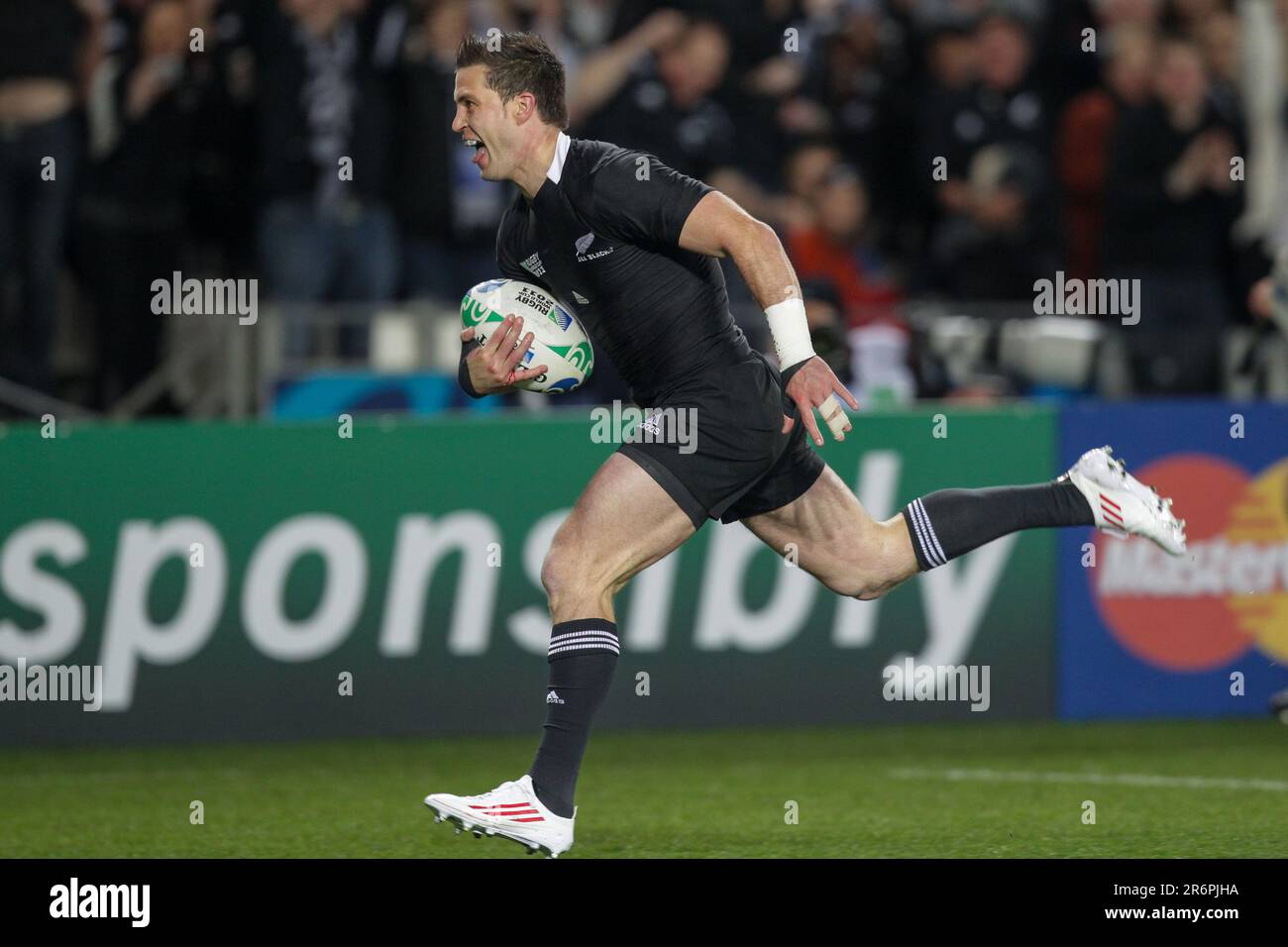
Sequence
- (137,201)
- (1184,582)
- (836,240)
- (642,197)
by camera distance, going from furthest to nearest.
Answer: (836,240) → (137,201) → (1184,582) → (642,197)

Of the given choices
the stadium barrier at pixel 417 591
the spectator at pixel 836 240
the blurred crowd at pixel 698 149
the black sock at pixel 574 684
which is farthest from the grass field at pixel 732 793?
the spectator at pixel 836 240

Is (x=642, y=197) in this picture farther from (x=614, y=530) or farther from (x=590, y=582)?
(x=590, y=582)

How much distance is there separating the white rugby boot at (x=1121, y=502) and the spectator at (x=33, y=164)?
6046 mm

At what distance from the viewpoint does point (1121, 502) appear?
7621mm

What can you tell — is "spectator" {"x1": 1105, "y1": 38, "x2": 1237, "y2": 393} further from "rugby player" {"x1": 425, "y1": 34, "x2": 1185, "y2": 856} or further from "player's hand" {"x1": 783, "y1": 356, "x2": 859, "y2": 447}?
"player's hand" {"x1": 783, "y1": 356, "x2": 859, "y2": 447}

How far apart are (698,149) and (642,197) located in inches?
241

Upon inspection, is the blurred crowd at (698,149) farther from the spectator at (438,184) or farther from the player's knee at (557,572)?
the player's knee at (557,572)

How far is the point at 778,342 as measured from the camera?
6.65 m

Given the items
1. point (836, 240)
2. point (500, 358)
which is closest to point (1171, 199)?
point (836, 240)

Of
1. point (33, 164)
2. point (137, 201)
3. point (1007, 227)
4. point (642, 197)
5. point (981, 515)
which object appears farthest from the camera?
point (1007, 227)

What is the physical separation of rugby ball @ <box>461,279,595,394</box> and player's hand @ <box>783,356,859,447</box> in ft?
2.84

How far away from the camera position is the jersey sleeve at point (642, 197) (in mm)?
6711

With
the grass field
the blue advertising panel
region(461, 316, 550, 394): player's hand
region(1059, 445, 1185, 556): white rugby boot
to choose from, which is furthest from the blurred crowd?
region(461, 316, 550, 394): player's hand

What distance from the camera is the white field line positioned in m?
8.73
